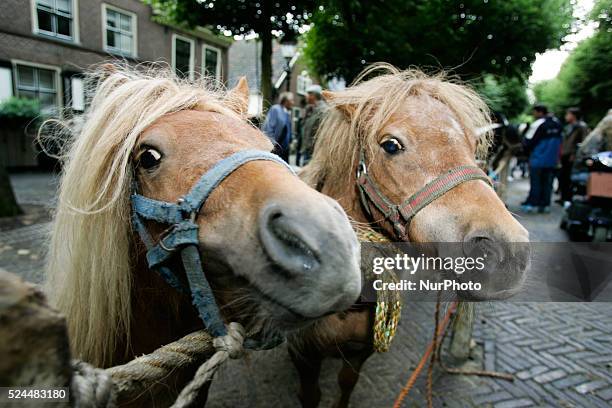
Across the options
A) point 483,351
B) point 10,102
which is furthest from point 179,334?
point 10,102

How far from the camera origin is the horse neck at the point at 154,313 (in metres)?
1.48

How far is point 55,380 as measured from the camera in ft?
1.88

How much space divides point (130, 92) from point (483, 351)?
3.89 m

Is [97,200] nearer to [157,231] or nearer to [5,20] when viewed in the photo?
[157,231]

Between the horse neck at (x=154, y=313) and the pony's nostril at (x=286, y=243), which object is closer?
the pony's nostril at (x=286, y=243)

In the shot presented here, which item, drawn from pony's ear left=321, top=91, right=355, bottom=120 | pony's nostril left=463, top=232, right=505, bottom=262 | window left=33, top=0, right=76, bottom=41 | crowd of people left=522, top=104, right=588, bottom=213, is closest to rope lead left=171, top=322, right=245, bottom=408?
pony's nostril left=463, top=232, right=505, bottom=262

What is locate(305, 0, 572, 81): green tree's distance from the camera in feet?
34.1

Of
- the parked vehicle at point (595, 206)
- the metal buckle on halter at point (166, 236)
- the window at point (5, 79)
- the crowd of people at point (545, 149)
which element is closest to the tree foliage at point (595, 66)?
the crowd of people at point (545, 149)

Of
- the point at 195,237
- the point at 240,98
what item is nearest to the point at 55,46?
the point at 240,98

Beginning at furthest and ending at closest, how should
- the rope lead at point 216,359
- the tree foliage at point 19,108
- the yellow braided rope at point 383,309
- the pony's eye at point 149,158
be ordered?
the tree foliage at point 19,108, the yellow braided rope at point 383,309, the pony's eye at point 149,158, the rope lead at point 216,359

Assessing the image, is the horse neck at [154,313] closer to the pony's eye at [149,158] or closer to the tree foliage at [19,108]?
the pony's eye at [149,158]

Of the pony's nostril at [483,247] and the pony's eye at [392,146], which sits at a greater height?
the pony's eye at [392,146]

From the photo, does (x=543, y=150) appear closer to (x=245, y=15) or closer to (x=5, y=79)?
(x=245, y=15)

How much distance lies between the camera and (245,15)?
8188 mm
